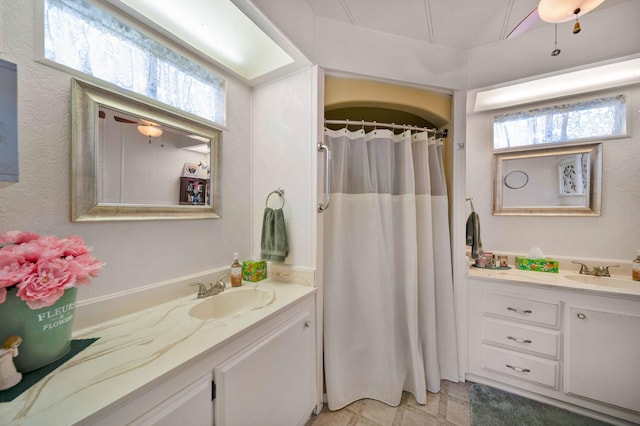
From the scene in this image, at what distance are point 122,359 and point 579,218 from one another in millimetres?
2983

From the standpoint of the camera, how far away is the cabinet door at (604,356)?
4.34 ft

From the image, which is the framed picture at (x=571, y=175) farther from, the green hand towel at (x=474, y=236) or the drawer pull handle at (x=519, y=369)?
the drawer pull handle at (x=519, y=369)


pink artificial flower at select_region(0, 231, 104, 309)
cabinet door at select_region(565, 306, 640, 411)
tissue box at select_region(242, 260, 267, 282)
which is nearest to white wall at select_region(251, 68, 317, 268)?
tissue box at select_region(242, 260, 267, 282)

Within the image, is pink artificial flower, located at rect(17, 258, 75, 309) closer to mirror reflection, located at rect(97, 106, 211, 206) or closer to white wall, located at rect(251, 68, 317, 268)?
mirror reflection, located at rect(97, 106, 211, 206)

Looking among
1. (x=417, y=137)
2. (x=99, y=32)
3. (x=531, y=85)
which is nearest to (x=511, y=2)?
(x=531, y=85)

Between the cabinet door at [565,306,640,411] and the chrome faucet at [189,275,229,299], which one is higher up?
the chrome faucet at [189,275,229,299]

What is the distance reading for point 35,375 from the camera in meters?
0.61

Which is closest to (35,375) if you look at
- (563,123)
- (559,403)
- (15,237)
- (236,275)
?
(15,237)

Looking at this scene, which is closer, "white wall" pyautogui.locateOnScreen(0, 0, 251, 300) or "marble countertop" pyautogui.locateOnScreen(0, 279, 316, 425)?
"marble countertop" pyautogui.locateOnScreen(0, 279, 316, 425)

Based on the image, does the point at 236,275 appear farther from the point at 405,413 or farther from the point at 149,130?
the point at 405,413

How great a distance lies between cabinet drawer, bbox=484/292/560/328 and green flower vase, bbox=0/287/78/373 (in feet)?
7.45

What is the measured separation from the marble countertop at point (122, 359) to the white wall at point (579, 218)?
6.91 ft

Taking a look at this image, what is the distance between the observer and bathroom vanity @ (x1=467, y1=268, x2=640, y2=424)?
4.41 feet

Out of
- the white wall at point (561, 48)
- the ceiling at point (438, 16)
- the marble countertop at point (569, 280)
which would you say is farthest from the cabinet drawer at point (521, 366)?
the ceiling at point (438, 16)
